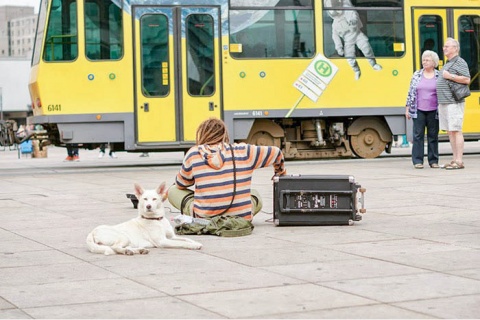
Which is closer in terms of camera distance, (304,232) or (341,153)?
(304,232)

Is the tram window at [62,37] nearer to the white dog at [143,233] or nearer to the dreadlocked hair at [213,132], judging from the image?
the dreadlocked hair at [213,132]

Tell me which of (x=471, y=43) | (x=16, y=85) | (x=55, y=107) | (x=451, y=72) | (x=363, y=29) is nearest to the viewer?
(x=451, y=72)

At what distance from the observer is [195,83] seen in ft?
66.1

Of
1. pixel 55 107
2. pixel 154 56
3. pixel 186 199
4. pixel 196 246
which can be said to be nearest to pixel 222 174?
pixel 186 199

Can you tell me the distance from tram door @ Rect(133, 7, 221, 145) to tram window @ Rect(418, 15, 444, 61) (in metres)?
4.38

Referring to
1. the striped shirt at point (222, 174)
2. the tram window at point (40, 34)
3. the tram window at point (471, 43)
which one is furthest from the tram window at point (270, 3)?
the striped shirt at point (222, 174)

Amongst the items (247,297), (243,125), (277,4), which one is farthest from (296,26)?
(247,297)

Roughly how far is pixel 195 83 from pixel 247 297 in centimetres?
1422

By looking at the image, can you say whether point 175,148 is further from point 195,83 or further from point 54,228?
point 54,228

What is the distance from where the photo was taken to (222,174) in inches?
363

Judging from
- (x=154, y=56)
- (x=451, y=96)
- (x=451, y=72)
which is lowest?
(x=451, y=96)

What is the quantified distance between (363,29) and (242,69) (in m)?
2.62

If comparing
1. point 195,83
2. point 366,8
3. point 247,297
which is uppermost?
point 366,8

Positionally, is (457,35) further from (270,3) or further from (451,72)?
(451,72)
